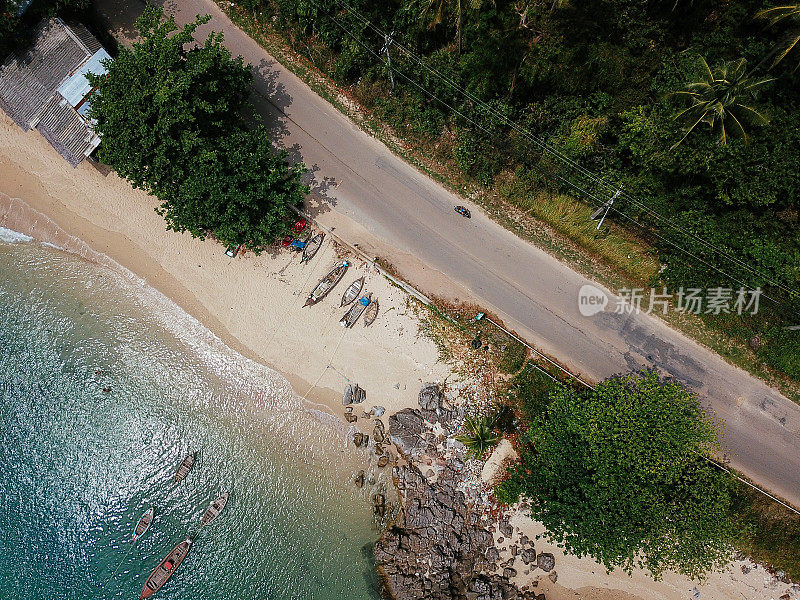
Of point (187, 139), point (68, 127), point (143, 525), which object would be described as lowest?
point (143, 525)

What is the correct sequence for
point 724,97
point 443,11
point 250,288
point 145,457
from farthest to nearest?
point 145,457 < point 250,288 < point 443,11 < point 724,97

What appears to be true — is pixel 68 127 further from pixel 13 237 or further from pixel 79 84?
pixel 13 237

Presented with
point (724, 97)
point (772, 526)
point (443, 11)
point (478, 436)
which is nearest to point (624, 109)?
point (724, 97)

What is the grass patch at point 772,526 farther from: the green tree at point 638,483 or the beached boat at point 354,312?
the beached boat at point 354,312

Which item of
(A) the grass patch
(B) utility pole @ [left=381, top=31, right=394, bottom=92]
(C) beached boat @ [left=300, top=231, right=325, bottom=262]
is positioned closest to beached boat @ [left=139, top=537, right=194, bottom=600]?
(C) beached boat @ [left=300, top=231, right=325, bottom=262]

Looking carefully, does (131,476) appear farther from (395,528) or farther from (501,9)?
(501,9)

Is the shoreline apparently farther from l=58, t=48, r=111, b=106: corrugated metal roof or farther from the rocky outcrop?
the rocky outcrop

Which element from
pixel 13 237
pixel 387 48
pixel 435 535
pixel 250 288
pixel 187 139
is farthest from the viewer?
pixel 13 237

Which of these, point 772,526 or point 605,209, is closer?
point 772,526
